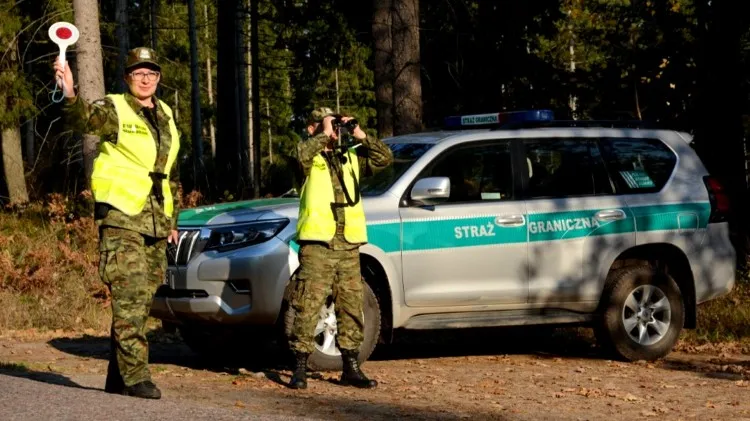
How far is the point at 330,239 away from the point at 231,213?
1.11m

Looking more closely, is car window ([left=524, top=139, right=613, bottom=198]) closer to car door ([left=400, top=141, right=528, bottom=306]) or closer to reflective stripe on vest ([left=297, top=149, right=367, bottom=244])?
car door ([left=400, top=141, right=528, bottom=306])

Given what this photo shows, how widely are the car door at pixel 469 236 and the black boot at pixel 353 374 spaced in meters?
0.99

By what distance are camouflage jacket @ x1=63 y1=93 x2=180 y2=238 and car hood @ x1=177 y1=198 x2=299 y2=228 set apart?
1585mm

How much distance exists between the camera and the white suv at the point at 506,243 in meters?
10.4

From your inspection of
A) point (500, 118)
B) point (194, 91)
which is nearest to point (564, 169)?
point (500, 118)

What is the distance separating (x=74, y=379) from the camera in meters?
10.0

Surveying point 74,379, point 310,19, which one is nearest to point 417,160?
point 74,379

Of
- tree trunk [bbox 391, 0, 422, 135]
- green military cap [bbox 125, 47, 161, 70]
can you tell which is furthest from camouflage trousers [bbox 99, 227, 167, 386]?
tree trunk [bbox 391, 0, 422, 135]

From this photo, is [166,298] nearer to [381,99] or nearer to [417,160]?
[417,160]

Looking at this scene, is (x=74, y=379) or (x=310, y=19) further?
(x=310, y=19)

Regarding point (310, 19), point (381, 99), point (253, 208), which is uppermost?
point (310, 19)

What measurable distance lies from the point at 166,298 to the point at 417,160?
86.8 inches

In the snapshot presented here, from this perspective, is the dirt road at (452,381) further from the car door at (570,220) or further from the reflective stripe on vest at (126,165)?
the reflective stripe on vest at (126,165)

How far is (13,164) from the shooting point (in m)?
33.1
